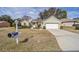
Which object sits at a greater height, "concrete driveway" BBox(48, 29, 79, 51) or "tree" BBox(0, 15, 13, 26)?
"tree" BBox(0, 15, 13, 26)

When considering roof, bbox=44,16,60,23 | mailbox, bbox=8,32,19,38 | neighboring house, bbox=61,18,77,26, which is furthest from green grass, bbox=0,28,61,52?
neighboring house, bbox=61,18,77,26

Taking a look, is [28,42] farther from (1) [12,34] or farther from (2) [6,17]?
(2) [6,17]

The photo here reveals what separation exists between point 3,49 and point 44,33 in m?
0.60

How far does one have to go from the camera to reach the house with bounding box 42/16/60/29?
7.94 ft

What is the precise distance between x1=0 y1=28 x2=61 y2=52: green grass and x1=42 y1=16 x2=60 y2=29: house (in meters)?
0.09

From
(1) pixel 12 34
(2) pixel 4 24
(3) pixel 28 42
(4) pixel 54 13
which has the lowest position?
(3) pixel 28 42

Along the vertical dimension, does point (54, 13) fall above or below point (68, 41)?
above

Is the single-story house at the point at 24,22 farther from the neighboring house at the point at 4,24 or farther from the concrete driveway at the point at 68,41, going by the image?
the concrete driveway at the point at 68,41

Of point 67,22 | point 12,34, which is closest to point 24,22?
point 12,34

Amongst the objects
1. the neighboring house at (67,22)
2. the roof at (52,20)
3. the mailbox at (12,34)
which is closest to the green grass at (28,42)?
the mailbox at (12,34)

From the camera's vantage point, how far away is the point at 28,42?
2400mm

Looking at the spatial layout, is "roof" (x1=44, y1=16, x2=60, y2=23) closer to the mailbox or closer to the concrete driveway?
the concrete driveway

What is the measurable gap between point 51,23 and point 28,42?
413 mm

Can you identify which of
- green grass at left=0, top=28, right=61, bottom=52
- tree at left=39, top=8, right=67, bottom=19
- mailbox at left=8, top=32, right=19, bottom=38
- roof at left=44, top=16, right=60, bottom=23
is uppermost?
tree at left=39, top=8, right=67, bottom=19
